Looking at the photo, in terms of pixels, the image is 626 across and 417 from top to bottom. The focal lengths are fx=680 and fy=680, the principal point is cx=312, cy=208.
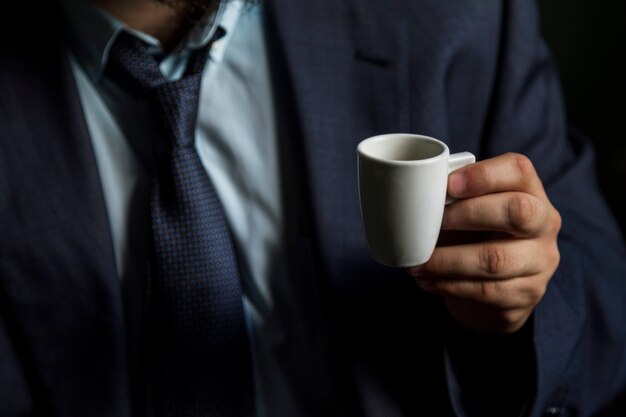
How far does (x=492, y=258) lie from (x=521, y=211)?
6cm

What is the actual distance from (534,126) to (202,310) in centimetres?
55

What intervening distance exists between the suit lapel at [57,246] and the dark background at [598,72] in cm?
97

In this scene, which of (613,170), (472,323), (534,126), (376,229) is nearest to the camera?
(376,229)

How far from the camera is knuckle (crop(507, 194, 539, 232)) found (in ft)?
2.25

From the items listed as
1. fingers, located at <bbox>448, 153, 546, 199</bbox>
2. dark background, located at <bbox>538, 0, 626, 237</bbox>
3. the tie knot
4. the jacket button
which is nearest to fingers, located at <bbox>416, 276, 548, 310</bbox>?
fingers, located at <bbox>448, 153, 546, 199</bbox>

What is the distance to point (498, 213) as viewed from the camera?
685mm

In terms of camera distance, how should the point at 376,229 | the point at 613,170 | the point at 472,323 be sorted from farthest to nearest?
the point at 613,170 < the point at 472,323 < the point at 376,229

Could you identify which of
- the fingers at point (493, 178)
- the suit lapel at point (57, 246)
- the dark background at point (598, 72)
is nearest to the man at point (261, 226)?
the suit lapel at point (57, 246)

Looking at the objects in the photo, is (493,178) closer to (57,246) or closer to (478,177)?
(478,177)

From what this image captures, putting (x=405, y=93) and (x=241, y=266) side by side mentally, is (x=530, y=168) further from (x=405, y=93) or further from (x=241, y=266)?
(x=241, y=266)

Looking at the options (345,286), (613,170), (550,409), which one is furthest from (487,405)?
(613,170)

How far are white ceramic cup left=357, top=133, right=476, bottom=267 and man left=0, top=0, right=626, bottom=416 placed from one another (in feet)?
0.53

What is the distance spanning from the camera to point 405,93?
91 cm

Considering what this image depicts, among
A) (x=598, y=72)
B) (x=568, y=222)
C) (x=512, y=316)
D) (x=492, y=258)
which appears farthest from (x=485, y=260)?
(x=598, y=72)
